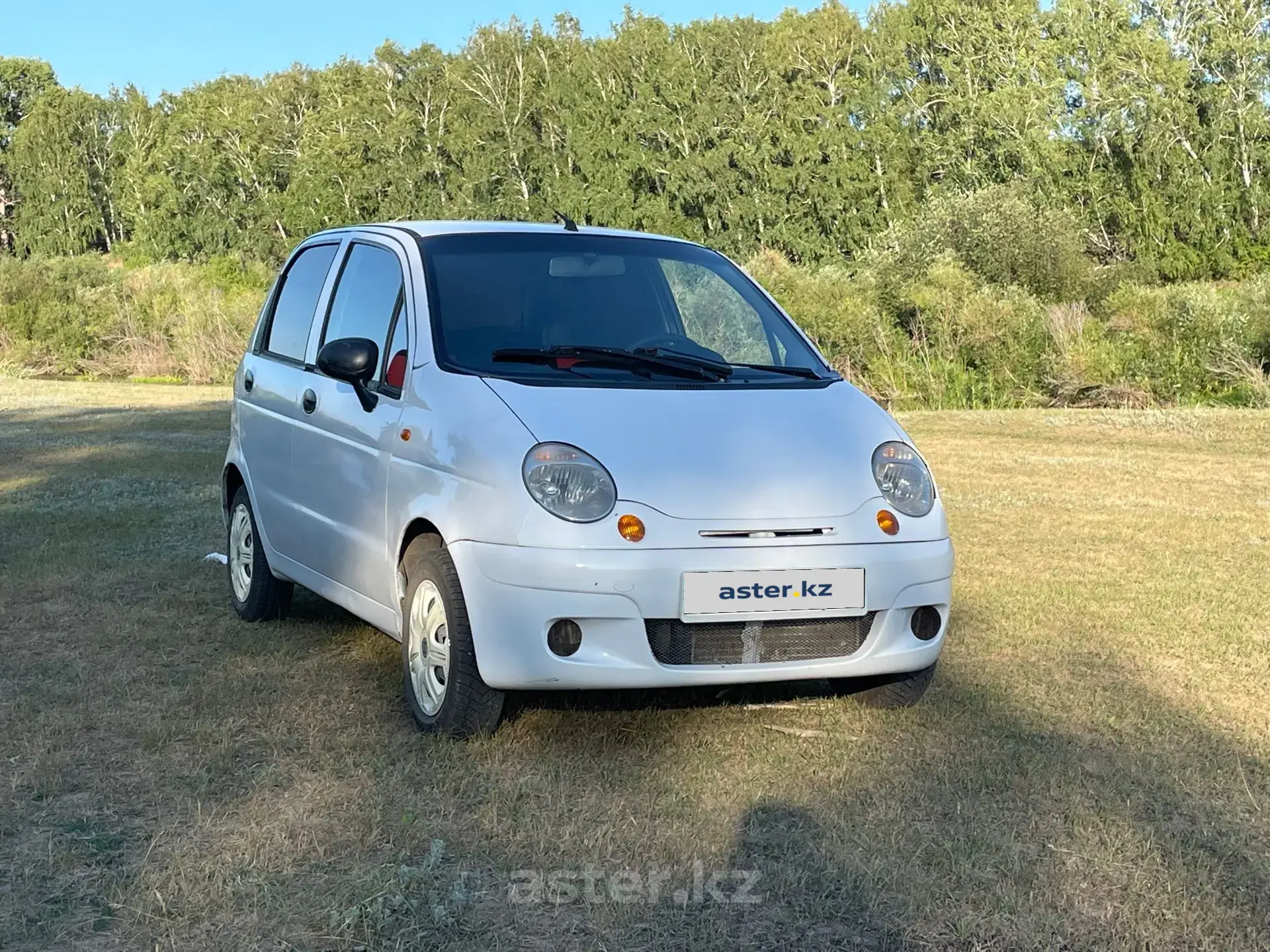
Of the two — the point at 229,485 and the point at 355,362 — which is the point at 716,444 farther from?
the point at 229,485

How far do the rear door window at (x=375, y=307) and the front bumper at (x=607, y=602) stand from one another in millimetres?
1042

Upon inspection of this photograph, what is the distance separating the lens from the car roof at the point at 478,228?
591cm

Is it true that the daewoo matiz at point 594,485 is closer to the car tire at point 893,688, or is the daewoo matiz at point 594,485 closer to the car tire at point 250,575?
the car tire at point 893,688

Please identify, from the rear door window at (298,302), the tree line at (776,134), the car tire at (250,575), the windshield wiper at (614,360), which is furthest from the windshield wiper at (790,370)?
the tree line at (776,134)

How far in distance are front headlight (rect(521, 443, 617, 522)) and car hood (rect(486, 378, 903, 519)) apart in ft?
0.11

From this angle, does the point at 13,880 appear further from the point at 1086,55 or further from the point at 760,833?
the point at 1086,55

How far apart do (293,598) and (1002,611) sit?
3517 millimetres

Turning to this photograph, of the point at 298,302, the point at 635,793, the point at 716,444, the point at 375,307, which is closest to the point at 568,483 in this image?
the point at 716,444

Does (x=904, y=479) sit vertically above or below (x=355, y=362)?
below

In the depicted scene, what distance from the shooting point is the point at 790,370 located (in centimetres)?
560

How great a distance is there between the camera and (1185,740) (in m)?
5.10

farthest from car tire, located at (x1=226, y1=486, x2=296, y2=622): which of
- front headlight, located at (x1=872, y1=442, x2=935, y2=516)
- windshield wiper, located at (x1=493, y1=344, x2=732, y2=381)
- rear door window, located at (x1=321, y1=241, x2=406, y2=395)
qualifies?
front headlight, located at (x1=872, y1=442, x2=935, y2=516)

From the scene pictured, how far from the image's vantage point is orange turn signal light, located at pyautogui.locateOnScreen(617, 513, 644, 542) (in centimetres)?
451

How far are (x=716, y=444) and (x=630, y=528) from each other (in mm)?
460
